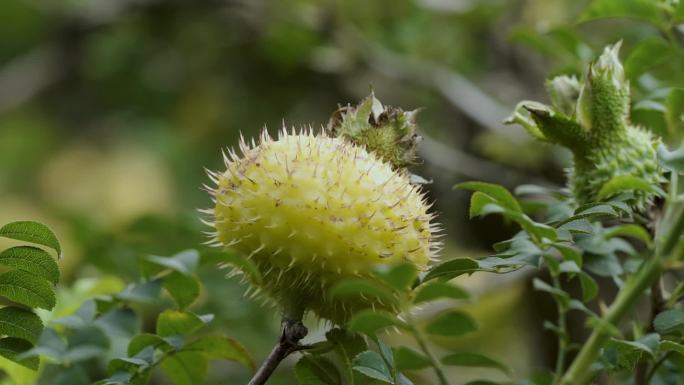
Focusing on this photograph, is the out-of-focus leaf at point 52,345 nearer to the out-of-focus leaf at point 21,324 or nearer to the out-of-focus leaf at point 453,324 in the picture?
the out-of-focus leaf at point 21,324

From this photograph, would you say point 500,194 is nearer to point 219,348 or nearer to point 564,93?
point 564,93

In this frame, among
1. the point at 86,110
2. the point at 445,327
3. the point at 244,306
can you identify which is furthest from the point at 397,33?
the point at 445,327

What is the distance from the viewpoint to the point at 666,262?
996 mm

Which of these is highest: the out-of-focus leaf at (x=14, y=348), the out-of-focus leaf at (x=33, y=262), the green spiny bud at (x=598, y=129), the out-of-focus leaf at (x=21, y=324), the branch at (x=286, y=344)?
the green spiny bud at (x=598, y=129)

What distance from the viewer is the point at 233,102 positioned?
14.4 ft

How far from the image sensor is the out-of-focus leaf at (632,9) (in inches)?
62.6

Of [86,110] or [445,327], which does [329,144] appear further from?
[86,110]

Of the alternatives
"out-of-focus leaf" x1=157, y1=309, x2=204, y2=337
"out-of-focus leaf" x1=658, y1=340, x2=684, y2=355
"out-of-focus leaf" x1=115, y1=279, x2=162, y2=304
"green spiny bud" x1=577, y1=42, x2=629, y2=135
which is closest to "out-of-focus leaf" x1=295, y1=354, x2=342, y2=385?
"out-of-focus leaf" x1=157, y1=309, x2=204, y2=337

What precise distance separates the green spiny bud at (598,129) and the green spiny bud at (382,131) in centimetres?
16

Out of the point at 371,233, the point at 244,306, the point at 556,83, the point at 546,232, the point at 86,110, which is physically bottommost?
the point at 546,232

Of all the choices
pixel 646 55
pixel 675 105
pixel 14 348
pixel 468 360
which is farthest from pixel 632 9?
pixel 14 348

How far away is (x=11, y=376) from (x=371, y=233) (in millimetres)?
717

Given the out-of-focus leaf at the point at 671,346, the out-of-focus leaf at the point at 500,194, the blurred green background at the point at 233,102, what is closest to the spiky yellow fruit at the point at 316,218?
the out-of-focus leaf at the point at 500,194

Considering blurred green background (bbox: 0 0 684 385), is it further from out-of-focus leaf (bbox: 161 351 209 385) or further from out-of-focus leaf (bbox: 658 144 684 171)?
out-of-focus leaf (bbox: 658 144 684 171)
